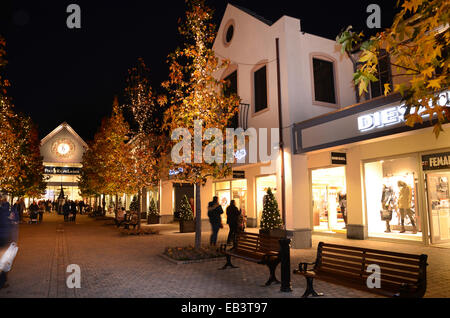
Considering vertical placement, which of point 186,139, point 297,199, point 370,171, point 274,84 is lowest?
point 297,199

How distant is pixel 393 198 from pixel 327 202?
149 inches

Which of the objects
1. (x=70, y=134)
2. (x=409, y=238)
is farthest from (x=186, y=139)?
(x=70, y=134)

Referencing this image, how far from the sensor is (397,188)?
1367 cm

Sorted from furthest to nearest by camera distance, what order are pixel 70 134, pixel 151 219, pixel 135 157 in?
pixel 70 134, pixel 151 219, pixel 135 157

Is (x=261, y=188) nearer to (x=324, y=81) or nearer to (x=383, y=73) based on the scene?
(x=324, y=81)

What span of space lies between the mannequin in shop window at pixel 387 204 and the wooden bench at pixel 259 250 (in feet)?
25.1

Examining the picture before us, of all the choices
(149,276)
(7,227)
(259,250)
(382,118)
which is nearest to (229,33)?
(382,118)

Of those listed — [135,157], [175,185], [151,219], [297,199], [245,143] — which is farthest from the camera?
[175,185]

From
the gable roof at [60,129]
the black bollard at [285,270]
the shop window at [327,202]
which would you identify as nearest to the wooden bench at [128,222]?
the shop window at [327,202]

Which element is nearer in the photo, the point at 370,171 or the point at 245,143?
the point at 370,171

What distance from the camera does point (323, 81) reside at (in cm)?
1520

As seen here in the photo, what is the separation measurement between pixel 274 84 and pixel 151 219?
49.1 ft

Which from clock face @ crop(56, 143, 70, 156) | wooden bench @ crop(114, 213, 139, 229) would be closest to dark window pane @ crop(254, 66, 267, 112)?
wooden bench @ crop(114, 213, 139, 229)
